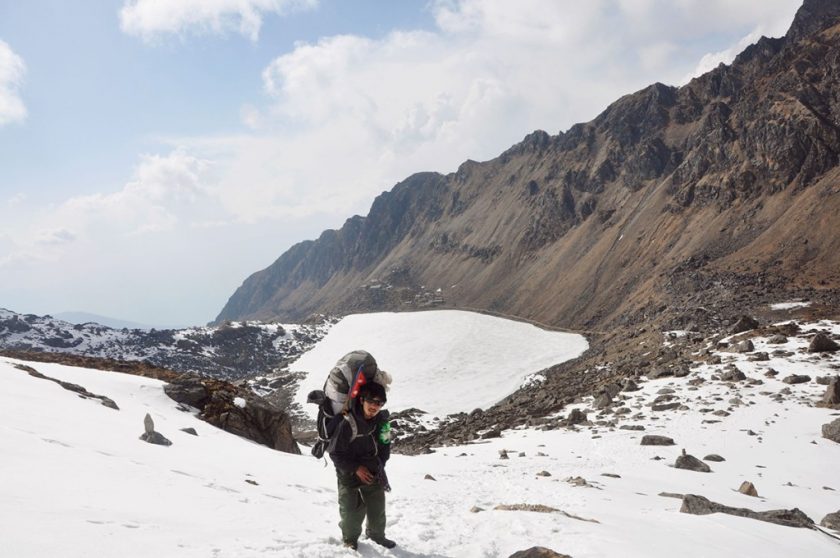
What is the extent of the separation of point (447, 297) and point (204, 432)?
148674 mm

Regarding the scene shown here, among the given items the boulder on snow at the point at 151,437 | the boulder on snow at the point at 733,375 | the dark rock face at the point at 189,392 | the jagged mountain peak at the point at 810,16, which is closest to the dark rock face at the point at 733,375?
the boulder on snow at the point at 733,375

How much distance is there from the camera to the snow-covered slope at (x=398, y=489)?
235 inches

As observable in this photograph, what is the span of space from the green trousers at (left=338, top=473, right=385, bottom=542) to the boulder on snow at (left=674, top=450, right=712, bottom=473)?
43.8 ft

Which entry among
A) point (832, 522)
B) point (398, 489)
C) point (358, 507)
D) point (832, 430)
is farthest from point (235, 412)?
point (832, 430)

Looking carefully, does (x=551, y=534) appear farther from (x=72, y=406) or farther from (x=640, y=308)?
(x=640, y=308)

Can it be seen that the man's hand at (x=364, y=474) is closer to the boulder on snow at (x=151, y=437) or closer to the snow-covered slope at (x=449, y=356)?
the boulder on snow at (x=151, y=437)

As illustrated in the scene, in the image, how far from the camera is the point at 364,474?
6996mm

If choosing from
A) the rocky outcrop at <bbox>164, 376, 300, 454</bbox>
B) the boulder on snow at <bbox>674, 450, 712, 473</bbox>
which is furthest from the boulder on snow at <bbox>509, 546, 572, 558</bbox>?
the rocky outcrop at <bbox>164, 376, 300, 454</bbox>

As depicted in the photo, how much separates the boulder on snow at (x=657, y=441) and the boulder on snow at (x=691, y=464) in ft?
8.94

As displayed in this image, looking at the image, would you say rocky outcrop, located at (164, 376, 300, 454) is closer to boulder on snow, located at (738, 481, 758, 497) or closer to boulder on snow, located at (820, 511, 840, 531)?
boulder on snow, located at (738, 481, 758, 497)

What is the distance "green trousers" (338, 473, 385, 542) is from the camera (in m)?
6.90

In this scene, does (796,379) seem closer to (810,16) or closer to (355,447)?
(355,447)

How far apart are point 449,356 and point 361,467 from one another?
5821cm

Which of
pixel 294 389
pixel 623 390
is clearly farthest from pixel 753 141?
pixel 294 389
